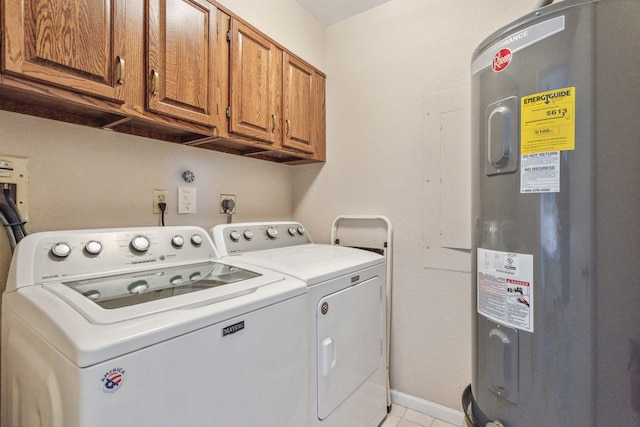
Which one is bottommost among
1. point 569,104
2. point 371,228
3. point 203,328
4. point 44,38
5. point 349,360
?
point 349,360

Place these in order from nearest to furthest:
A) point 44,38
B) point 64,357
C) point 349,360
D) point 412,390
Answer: point 64,357
point 44,38
point 349,360
point 412,390

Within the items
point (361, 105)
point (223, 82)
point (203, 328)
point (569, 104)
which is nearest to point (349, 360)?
point (203, 328)

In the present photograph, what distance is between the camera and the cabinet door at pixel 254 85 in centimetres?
152

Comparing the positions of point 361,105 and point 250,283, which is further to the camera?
point 361,105

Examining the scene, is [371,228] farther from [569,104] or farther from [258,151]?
[569,104]

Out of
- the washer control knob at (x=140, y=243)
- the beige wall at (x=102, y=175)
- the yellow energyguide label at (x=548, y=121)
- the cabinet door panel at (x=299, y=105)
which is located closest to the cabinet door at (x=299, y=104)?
the cabinet door panel at (x=299, y=105)

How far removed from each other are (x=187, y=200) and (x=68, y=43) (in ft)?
2.74

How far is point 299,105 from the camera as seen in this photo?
195 centimetres

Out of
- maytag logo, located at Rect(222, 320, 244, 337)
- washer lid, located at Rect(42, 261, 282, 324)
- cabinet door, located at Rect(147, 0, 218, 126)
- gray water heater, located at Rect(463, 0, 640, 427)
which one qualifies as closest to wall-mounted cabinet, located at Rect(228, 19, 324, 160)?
cabinet door, located at Rect(147, 0, 218, 126)

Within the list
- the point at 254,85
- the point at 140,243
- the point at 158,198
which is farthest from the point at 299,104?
the point at 140,243

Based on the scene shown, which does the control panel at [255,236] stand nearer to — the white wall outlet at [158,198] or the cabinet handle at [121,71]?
the white wall outlet at [158,198]

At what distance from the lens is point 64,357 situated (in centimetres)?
61

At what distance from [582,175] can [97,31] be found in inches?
60.3

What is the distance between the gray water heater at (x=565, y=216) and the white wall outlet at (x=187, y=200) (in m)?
1.46
